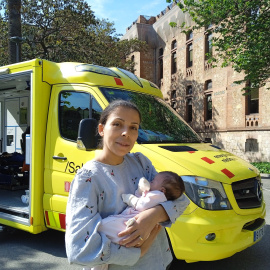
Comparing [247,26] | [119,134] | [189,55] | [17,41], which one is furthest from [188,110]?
[119,134]

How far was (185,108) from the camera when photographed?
83.7ft

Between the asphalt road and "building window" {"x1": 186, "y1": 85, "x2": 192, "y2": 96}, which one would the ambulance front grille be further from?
"building window" {"x1": 186, "y1": 85, "x2": 192, "y2": 96}

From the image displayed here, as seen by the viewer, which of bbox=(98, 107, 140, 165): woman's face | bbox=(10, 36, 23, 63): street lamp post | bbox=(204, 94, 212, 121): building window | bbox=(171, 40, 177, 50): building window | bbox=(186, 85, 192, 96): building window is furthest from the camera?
bbox=(171, 40, 177, 50): building window

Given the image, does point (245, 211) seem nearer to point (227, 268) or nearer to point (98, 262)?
point (227, 268)

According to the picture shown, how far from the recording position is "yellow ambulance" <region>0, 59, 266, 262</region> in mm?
3262

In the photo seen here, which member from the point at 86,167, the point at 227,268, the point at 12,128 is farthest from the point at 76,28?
the point at 86,167

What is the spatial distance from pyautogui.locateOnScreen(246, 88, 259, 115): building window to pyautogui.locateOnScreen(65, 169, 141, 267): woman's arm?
19.5 meters

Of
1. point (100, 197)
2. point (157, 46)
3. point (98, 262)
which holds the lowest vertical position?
point (98, 262)

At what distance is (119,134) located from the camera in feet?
5.78

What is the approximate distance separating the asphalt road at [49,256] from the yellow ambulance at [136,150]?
1.50 ft

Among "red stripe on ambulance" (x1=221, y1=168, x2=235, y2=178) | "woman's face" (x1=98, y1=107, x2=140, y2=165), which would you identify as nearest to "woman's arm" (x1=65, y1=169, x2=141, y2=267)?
"woman's face" (x1=98, y1=107, x2=140, y2=165)

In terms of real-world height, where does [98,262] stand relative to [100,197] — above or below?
below

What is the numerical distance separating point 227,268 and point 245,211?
A: 102 centimetres

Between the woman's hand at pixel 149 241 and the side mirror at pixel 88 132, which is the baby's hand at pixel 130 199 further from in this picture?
the side mirror at pixel 88 132
